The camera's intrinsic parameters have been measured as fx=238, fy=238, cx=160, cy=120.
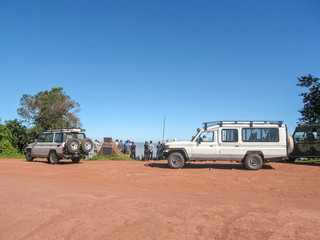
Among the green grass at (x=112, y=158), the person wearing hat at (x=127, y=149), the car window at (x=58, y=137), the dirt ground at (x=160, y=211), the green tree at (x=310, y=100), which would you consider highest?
the green tree at (x=310, y=100)

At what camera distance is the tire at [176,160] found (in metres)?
11.3

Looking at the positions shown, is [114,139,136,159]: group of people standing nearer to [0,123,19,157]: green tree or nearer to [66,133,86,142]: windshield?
[66,133,86,142]: windshield

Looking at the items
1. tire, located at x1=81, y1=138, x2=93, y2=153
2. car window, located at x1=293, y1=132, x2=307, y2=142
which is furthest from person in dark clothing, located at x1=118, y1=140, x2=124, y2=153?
car window, located at x1=293, y1=132, x2=307, y2=142

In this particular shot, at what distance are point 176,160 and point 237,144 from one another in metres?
2.92

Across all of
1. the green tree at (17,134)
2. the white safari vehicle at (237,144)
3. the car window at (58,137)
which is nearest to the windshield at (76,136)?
the car window at (58,137)

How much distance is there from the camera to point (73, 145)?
1363 centimetres

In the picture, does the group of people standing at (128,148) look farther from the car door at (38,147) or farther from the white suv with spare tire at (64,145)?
the car door at (38,147)

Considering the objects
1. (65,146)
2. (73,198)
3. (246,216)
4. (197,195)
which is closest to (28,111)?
(65,146)

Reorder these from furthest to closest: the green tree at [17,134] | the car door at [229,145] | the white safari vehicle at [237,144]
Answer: the green tree at [17,134], the car door at [229,145], the white safari vehicle at [237,144]

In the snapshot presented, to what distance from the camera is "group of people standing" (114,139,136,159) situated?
19.2 meters

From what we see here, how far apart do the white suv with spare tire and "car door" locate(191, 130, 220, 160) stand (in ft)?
21.2

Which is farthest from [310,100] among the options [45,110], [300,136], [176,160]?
[45,110]

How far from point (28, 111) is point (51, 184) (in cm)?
1721

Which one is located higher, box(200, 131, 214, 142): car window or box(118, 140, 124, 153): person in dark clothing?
box(200, 131, 214, 142): car window
